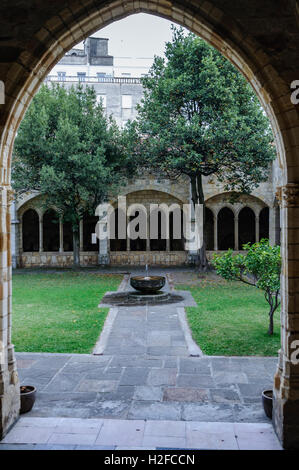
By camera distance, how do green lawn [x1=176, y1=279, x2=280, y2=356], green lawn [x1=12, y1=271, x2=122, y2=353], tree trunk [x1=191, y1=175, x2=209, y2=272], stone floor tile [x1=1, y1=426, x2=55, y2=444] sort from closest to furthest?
stone floor tile [x1=1, y1=426, x2=55, y2=444] → green lawn [x1=176, y1=279, x2=280, y2=356] → green lawn [x1=12, y1=271, x2=122, y2=353] → tree trunk [x1=191, y1=175, x2=209, y2=272]

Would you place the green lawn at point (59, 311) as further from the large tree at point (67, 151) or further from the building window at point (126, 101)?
the building window at point (126, 101)

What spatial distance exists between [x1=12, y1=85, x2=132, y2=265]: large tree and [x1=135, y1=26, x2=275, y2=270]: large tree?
2.09 m

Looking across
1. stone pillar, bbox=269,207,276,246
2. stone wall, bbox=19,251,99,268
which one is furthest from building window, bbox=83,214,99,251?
stone pillar, bbox=269,207,276,246

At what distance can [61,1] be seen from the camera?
4.00 meters

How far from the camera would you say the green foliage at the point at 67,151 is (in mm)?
15078

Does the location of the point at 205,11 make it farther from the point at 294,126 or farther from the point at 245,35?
the point at 294,126

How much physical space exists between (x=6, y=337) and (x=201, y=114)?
1213 centimetres

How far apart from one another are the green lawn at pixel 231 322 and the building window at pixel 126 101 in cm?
2069

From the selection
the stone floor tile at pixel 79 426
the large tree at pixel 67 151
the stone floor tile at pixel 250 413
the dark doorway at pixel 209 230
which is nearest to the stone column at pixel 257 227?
the dark doorway at pixel 209 230

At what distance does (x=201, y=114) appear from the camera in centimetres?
1470

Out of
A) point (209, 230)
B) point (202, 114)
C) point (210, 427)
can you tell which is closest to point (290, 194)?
point (210, 427)

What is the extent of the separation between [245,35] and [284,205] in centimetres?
165

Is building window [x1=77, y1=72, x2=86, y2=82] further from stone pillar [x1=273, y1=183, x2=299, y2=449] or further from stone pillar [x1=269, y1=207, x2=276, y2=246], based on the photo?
stone pillar [x1=273, y1=183, x2=299, y2=449]

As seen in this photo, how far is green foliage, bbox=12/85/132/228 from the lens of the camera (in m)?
15.1
